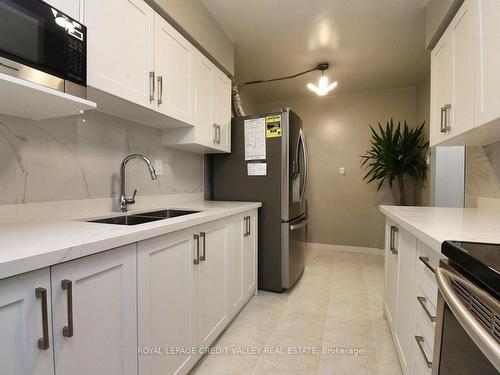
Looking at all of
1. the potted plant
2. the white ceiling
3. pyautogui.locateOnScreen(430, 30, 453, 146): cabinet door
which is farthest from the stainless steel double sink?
the potted plant

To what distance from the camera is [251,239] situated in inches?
84.8

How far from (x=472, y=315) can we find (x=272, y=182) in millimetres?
1842

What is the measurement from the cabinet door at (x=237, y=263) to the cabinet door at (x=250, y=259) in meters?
0.04

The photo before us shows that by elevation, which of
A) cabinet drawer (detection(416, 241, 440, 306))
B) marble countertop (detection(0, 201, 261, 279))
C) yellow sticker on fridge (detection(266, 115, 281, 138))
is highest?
yellow sticker on fridge (detection(266, 115, 281, 138))

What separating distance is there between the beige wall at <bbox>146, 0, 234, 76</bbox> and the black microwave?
0.69m

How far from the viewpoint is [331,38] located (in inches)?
93.2

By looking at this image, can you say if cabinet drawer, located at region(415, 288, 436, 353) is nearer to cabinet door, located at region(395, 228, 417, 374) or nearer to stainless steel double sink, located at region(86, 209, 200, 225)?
cabinet door, located at region(395, 228, 417, 374)

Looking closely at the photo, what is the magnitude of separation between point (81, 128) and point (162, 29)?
2.49 feet

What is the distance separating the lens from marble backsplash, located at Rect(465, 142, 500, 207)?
158 centimetres

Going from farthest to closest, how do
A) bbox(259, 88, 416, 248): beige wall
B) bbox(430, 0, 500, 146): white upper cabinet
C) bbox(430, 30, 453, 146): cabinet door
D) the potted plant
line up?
bbox(259, 88, 416, 248): beige wall < the potted plant < bbox(430, 30, 453, 146): cabinet door < bbox(430, 0, 500, 146): white upper cabinet

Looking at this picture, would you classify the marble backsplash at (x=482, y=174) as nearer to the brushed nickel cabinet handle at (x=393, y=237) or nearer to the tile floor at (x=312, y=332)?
the brushed nickel cabinet handle at (x=393, y=237)

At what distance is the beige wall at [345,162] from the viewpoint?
11.8ft

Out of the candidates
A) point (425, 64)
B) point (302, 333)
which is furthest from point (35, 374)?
point (425, 64)

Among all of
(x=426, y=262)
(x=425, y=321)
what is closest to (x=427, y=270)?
(x=426, y=262)
